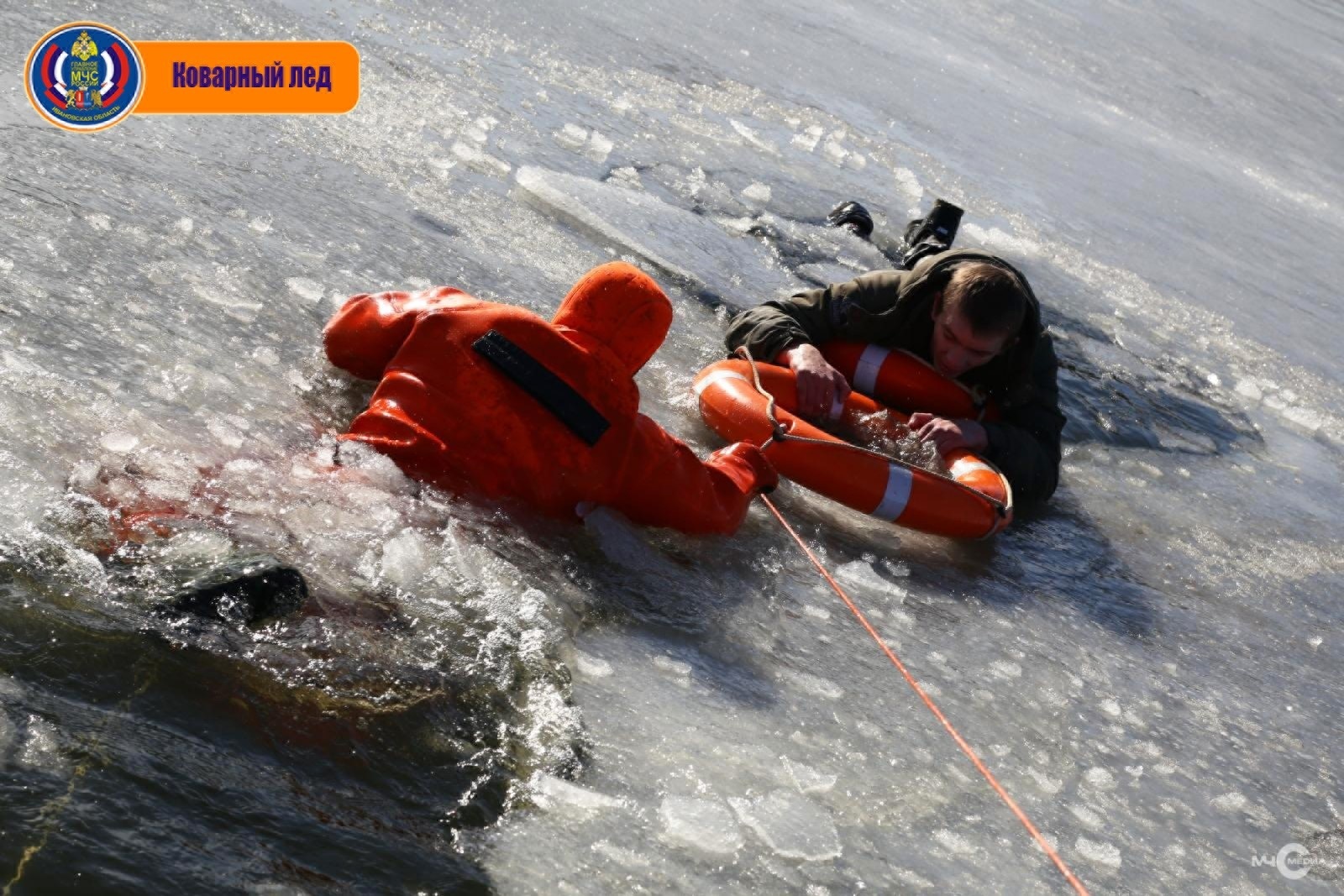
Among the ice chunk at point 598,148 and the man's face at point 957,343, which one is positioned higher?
the man's face at point 957,343

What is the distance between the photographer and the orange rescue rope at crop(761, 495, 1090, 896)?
3.04 m

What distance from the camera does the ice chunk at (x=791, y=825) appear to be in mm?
2781

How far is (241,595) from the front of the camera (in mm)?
2785

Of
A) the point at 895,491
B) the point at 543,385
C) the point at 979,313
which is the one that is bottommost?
the point at 895,491

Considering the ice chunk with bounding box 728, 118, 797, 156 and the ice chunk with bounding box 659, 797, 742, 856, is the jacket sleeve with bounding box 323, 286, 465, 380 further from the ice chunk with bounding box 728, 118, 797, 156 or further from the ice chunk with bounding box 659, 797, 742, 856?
the ice chunk with bounding box 728, 118, 797, 156

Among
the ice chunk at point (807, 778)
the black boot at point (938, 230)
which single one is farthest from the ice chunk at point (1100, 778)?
the black boot at point (938, 230)

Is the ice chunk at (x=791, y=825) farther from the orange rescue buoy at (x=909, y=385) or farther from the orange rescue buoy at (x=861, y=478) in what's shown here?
the orange rescue buoy at (x=909, y=385)

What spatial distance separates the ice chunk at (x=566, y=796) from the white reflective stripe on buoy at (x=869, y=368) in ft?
8.95

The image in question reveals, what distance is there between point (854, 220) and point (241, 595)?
5.47 m

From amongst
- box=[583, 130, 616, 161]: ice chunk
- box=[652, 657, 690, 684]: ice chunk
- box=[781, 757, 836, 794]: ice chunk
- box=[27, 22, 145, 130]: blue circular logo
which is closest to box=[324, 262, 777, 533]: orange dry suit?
box=[652, 657, 690, 684]: ice chunk

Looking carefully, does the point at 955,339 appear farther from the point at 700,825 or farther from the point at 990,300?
the point at 700,825

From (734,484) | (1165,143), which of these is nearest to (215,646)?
(734,484)

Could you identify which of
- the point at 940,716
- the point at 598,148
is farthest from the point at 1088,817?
the point at 598,148

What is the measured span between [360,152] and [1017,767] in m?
4.19
